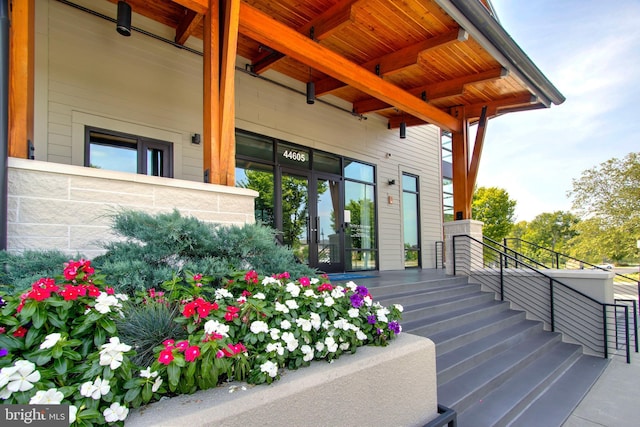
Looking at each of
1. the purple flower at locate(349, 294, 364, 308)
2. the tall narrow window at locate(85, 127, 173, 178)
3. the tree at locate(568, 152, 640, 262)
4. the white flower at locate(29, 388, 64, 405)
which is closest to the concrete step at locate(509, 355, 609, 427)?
the purple flower at locate(349, 294, 364, 308)

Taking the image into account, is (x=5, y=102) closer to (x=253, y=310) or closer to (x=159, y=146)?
(x=253, y=310)

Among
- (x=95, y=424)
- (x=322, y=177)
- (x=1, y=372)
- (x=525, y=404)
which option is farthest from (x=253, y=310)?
(x=322, y=177)

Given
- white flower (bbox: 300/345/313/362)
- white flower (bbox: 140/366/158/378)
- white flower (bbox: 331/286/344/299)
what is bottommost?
white flower (bbox: 300/345/313/362)

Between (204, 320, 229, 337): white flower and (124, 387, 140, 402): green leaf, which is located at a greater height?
(204, 320, 229, 337): white flower

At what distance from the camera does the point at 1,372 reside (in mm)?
981

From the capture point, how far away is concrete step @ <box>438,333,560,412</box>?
2.61 metres

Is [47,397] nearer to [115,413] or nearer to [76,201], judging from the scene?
[115,413]

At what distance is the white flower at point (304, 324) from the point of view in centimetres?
163

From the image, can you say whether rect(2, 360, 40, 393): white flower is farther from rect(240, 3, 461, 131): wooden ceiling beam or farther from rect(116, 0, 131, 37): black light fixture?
rect(116, 0, 131, 37): black light fixture

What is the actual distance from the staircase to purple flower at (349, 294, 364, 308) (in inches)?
47.3

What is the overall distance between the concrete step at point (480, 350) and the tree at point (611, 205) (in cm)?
1648

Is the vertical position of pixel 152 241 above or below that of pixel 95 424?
above

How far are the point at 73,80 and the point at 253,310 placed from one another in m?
3.77

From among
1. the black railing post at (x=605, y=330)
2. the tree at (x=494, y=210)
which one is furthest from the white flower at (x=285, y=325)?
the tree at (x=494, y=210)
